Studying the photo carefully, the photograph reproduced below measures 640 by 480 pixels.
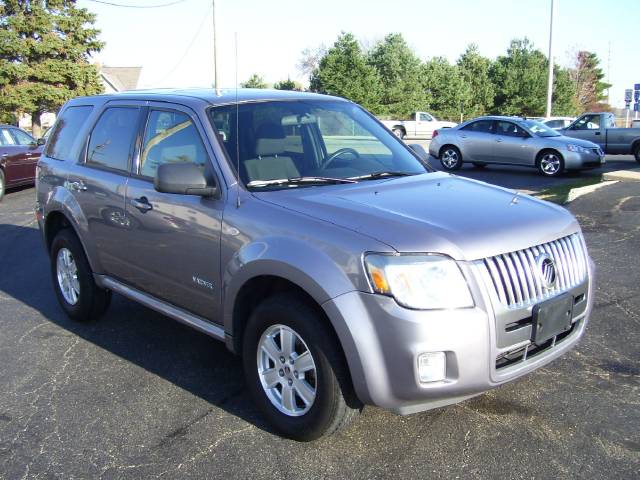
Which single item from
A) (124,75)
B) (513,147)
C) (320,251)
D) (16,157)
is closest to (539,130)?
(513,147)

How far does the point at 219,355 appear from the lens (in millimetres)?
4840

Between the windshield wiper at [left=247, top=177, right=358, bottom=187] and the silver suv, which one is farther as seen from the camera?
the windshield wiper at [left=247, top=177, right=358, bottom=187]

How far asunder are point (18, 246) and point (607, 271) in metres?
7.59

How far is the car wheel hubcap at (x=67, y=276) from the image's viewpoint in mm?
5496

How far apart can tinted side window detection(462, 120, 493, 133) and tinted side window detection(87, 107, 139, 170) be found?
1438 centimetres

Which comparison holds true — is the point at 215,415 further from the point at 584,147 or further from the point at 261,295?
the point at 584,147

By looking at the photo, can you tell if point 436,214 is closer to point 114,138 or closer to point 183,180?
point 183,180

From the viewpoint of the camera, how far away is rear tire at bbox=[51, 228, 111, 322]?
533cm

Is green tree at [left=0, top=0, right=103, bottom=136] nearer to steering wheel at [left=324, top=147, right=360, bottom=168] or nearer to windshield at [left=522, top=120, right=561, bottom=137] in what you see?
windshield at [left=522, top=120, right=561, bottom=137]

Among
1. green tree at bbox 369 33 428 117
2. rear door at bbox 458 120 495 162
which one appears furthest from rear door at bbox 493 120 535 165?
green tree at bbox 369 33 428 117

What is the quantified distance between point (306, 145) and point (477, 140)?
14.4 metres

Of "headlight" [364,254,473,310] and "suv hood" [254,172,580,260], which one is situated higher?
"suv hood" [254,172,580,260]

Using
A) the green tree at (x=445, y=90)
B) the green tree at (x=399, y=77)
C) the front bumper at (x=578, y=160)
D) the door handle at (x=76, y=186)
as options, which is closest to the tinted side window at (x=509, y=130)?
the front bumper at (x=578, y=160)

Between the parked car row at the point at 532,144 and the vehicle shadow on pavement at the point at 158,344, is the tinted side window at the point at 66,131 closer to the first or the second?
the vehicle shadow on pavement at the point at 158,344
